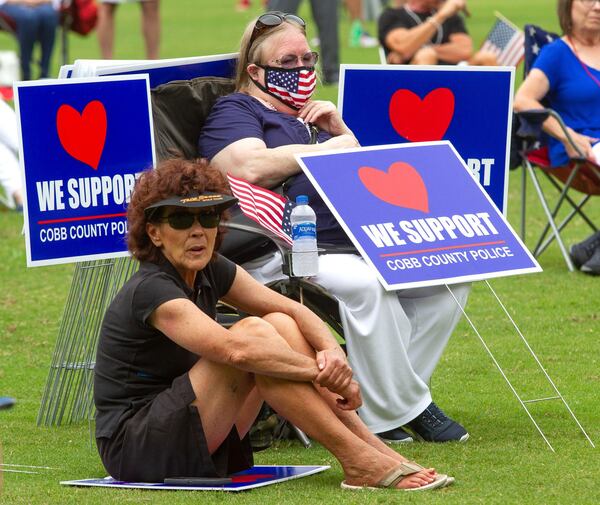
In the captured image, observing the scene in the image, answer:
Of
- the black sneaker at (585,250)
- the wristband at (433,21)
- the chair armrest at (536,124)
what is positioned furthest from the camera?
the wristband at (433,21)

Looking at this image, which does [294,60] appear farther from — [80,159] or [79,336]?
[79,336]

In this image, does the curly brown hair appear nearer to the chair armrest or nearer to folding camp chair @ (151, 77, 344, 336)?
folding camp chair @ (151, 77, 344, 336)

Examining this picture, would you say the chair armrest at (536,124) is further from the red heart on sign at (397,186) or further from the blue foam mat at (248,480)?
the blue foam mat at (248,480)

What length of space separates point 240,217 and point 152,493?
1.34 m

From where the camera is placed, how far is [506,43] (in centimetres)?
1316

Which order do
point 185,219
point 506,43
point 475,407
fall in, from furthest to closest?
point 506,43, point 475,407, point 185,219

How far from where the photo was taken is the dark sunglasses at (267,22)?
6.38m

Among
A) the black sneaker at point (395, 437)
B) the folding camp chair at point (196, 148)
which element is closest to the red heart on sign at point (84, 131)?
the folding camp chair at point (196, 148)

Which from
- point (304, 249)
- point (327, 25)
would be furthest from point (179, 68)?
point (327, 25)

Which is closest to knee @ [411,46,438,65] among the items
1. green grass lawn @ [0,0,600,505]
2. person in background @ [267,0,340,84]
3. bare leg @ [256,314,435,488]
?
green grass lawn @ [0,0,600,505]

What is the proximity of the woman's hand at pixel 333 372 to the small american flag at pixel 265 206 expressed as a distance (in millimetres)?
937

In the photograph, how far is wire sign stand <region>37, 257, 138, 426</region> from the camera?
6121 mm

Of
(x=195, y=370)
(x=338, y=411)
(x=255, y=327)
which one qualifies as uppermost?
(x=255, y=327)

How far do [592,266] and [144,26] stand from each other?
356 inches
